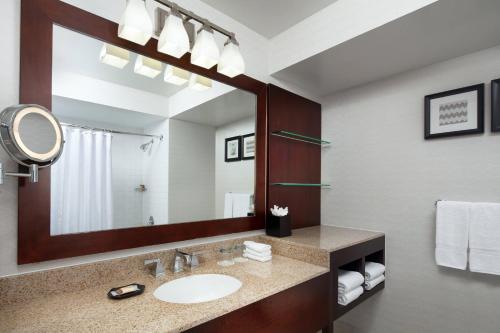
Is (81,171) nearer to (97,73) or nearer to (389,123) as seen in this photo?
(97,73)

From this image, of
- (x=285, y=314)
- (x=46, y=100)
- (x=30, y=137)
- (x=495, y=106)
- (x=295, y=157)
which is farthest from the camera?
(x=295, y=157)

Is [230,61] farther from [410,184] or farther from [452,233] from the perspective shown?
[452,233]

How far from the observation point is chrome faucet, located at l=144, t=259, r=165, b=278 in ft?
4.06

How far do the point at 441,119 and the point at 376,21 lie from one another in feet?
2.67

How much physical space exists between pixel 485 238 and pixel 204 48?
1892 mm

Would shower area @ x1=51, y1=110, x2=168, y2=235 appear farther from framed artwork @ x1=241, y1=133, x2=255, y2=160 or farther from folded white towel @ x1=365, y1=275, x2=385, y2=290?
folded white towel @ x1=365, y1=275, x2=385, y2=290

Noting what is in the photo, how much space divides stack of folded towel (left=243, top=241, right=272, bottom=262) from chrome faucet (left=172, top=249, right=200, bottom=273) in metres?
0.32

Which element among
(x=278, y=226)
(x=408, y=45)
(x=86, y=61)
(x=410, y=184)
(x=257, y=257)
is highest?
(x=408, y=45)

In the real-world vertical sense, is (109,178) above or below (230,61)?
below

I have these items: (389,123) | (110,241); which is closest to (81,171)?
(110,241)

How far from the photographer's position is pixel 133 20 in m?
1.10

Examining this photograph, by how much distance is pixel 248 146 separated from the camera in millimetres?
1817

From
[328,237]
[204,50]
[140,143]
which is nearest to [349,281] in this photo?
[328,237]

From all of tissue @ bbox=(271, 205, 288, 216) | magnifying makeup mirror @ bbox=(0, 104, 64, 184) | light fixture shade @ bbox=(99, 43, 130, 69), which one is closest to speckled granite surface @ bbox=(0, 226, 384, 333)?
tissue @ bbox=(271, 205, 288, 216)
